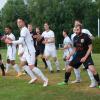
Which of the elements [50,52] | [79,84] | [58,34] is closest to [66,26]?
[58,34]

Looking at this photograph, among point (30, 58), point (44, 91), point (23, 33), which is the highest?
point (23, 33)

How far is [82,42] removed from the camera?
14406 millimetres

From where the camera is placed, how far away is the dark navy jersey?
14.4m

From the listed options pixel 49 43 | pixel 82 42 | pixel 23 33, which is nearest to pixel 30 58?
pixel 23 33

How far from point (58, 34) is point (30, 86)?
71.5 meters

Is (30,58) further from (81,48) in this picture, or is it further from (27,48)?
(81,48)

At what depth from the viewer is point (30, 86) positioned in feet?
48.5

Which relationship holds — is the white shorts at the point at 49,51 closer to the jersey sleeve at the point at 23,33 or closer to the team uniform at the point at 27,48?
the team uniform at the point at 27,48

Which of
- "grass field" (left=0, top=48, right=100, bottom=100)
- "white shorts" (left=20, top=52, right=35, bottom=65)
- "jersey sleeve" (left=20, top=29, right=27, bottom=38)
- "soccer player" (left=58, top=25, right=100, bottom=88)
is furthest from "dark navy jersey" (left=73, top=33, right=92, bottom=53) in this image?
"jersey sleeve" (left=20, top=29, right=27, bottom=38)

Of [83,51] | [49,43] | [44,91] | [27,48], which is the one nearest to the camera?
[44,91]

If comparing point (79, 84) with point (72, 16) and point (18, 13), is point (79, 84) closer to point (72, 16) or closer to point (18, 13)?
point (72, 16)

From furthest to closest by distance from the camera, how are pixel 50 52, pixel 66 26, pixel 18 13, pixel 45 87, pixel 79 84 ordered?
pixel 18 13, pixel 66 26, pixel 50 52, pixel 79 84, pixel 45 87

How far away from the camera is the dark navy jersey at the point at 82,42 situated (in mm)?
14391

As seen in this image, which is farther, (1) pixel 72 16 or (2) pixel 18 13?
(2) pixel 18 13
